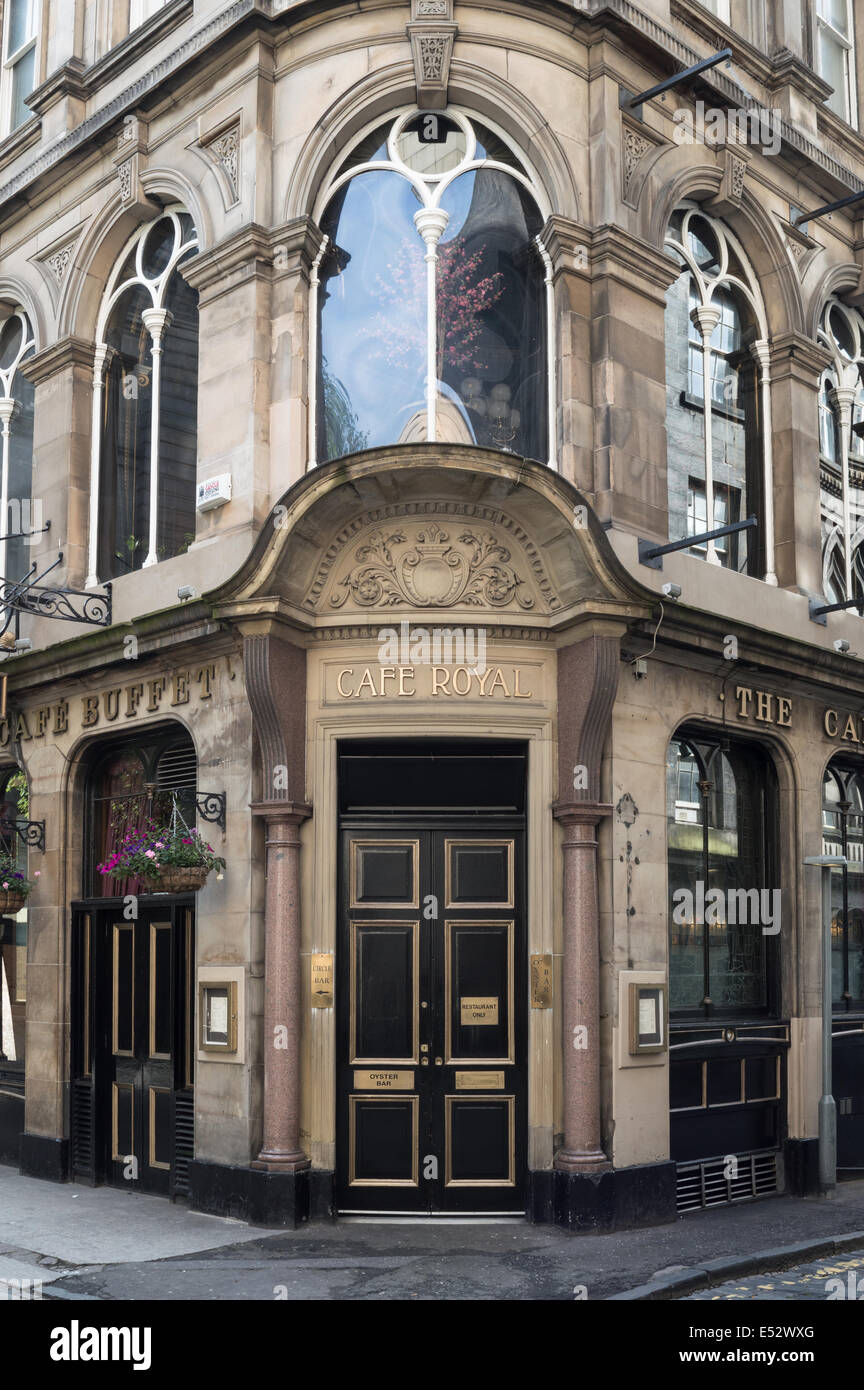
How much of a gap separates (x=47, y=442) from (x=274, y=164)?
177 inches

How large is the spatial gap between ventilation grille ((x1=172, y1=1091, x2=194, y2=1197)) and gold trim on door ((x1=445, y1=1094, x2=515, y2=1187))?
260 cm

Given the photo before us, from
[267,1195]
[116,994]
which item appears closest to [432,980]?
[267,1195]

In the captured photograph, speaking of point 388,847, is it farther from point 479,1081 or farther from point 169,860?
point 479,1081

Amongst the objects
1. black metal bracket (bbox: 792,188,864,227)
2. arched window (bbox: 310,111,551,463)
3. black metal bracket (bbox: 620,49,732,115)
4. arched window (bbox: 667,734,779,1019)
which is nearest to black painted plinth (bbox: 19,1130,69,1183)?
arched window (bbox: 667,734,779,1019)

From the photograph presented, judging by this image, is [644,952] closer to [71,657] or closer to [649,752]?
[649,752]

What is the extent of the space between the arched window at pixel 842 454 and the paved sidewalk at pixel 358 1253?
7.62 meters

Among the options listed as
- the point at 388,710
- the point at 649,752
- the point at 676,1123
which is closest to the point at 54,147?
the point at 388,710

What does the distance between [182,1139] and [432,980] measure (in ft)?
10.1

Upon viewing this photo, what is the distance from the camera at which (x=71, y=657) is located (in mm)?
15445

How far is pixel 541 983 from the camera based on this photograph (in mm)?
12703

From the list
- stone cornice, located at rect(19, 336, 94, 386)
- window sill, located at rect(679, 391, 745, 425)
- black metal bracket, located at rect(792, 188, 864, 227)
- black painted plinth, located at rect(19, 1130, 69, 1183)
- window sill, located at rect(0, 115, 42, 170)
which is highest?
window sill, located at rect(0, 115, 42, 170)

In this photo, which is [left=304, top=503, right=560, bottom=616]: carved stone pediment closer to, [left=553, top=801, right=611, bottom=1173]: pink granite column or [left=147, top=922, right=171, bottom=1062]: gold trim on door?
[left=553, top=801, right=611, bottom=1173]: pink granite column

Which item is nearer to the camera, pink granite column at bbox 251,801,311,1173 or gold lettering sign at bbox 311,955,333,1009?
pink granite column at bbox 251,801,311,1173

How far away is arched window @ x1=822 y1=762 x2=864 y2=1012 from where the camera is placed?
16.5m
